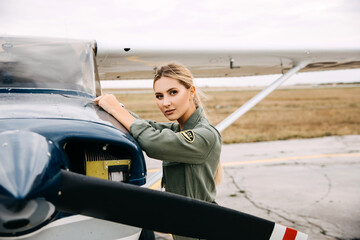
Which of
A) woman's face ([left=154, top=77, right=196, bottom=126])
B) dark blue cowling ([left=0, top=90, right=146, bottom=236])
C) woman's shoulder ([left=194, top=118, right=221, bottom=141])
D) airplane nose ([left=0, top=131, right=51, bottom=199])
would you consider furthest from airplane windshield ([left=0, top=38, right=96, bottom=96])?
airplane nose ([left=0, top=131, right=51, bottom=199])

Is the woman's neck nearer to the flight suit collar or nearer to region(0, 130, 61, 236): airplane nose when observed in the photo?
the flight suit collar

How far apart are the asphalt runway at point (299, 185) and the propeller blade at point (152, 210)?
6.96ft

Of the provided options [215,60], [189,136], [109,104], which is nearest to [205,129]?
[189,136]

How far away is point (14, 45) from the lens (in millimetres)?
2326

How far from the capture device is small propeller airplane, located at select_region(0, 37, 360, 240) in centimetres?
99

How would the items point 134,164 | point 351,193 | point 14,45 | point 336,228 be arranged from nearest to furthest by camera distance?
point 134,164
point 14,45
point 336,228
point 351,193

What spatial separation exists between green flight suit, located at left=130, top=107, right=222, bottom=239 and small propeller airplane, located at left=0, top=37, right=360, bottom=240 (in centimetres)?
11

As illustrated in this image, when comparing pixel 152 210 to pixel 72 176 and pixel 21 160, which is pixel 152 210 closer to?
pixel 72 176

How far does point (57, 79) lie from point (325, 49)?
348 centimetres

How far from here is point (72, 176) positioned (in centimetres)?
115

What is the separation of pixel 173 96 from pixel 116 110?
33cm

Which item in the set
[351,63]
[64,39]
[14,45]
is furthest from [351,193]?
[14,45]

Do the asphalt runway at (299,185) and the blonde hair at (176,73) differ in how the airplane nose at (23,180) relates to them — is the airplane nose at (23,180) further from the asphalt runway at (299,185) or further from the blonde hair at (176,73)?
the asphalt runway at (299,185)

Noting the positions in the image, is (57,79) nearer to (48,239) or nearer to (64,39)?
(64,39)
